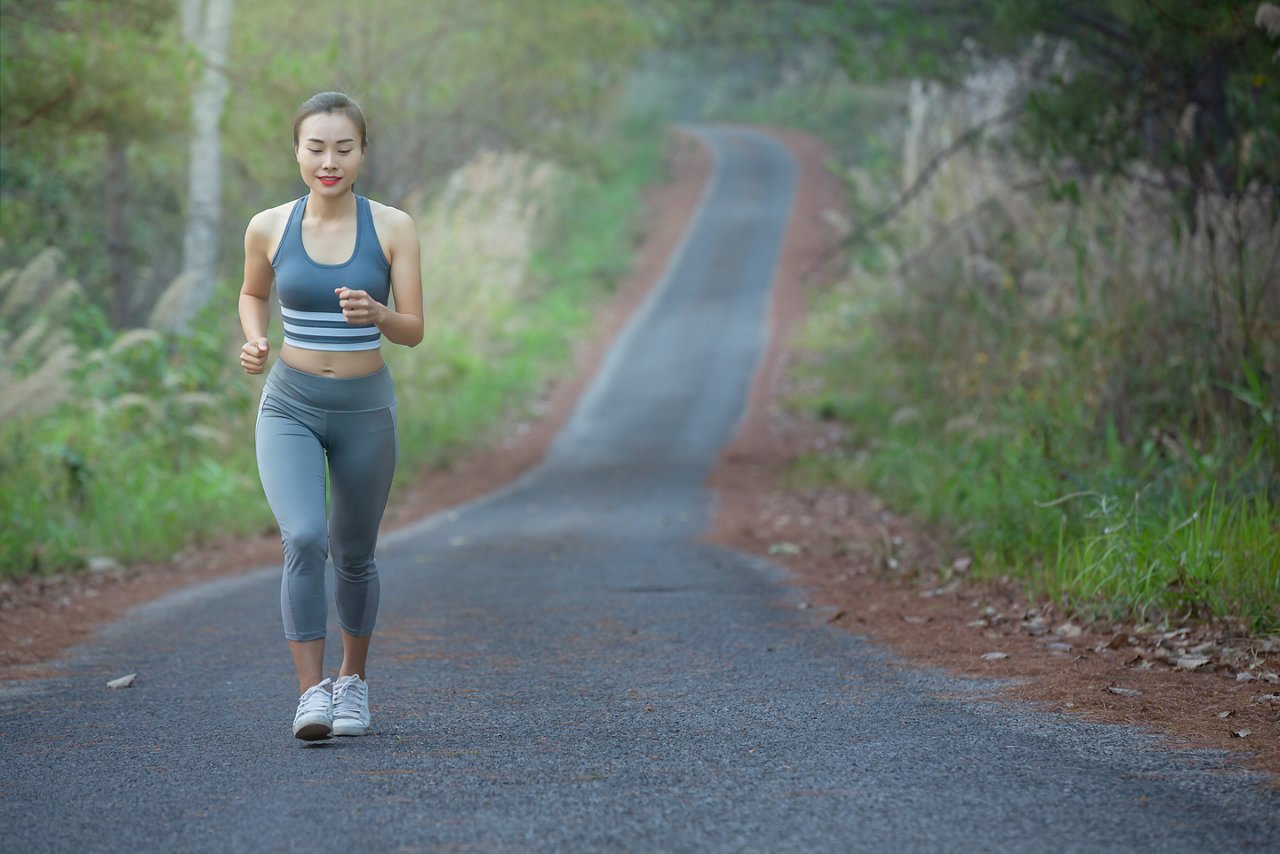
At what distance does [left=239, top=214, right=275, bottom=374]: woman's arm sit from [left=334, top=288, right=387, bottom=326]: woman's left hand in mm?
357

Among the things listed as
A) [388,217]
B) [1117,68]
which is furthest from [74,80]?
[1117,68]

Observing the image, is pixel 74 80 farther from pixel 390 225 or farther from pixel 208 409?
pixel 390 225

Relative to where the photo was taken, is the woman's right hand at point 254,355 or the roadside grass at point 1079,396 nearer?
the woman's right hand at point 254,355

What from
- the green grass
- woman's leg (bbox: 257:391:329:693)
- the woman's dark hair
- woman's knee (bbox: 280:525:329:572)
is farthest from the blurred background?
woman's knee (bbox: 280:525:329:572)

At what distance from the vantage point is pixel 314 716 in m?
4.52

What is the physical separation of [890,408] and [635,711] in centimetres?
1209

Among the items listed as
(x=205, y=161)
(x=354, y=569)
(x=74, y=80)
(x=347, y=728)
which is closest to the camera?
(x=347, y=728)

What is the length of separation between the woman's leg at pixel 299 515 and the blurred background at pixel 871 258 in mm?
1270

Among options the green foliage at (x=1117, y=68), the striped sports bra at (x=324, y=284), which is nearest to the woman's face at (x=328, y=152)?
the striped sports bra at (x=324, y=284)

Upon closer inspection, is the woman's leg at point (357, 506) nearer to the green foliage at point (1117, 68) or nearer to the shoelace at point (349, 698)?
the shoelace at point (349, 698)

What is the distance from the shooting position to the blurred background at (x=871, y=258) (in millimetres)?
8445

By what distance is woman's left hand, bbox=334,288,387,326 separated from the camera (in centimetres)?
444

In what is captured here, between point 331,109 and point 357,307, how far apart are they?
79 centimetres

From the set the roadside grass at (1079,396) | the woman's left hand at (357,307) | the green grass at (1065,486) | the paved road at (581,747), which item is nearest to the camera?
the paved road at (581,747)
